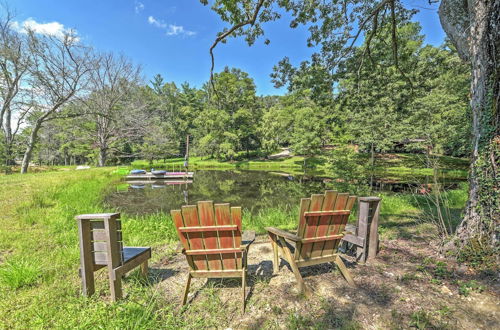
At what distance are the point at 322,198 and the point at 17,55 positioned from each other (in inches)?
760

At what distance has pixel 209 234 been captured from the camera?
2.12 metres

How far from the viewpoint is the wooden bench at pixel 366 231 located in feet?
9.66

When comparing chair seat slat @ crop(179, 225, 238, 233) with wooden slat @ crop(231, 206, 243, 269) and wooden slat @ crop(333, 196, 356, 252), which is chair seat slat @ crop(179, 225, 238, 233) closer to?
wooden slat @ crop(231, 206, 243, 269)

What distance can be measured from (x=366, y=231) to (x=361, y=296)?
0.94 meters

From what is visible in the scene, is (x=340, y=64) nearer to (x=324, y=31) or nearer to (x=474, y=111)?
(x=324, y=31)

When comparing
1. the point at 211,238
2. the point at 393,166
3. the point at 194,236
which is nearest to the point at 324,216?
the point at 211,238

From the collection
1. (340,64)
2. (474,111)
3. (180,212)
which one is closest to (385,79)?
(340,64)

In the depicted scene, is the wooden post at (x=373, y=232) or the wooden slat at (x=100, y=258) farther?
the wooden post at (x=373, y=232)

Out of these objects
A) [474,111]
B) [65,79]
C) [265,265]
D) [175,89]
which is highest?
[175,89]

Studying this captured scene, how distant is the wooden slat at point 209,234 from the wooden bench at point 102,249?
0.82 m

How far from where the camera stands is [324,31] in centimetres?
538

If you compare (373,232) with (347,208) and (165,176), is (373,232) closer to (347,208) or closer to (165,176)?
(347,208)

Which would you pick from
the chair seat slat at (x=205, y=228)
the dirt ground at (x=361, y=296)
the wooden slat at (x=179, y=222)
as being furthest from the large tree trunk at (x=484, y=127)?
the wooden slat at (x=179, y=222)

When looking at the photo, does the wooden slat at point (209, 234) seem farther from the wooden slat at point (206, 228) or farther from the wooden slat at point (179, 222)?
the wooden slat at point (179, 222)
